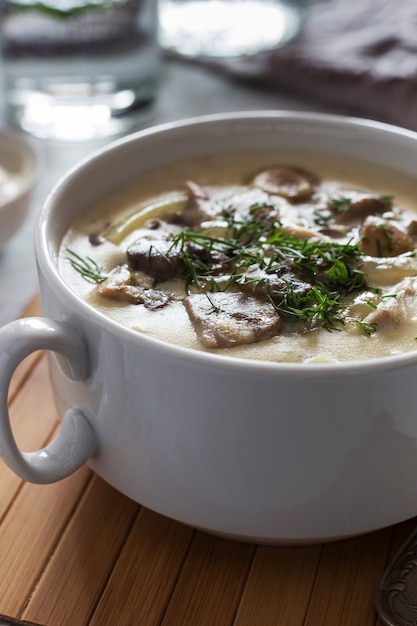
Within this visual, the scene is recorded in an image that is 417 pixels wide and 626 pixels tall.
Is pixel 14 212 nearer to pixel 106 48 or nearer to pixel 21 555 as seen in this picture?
→ pixel 106 48

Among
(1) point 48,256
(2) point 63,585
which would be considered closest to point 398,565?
(2) point 63,585

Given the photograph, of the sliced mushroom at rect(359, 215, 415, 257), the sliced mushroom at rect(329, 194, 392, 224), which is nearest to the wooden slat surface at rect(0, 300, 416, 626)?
the sliced mushroom at rect(359, 215, 415, 257)

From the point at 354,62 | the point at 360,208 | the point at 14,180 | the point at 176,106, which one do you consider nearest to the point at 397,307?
the point at 360,208

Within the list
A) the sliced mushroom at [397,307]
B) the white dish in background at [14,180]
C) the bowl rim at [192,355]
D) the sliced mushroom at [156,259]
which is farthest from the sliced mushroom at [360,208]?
the white dish in background at [14,180]

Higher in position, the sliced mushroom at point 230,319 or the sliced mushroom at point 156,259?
the sliced mushroom at point 230,319

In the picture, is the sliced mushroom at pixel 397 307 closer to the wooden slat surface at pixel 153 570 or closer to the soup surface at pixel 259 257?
the soup surface at pixel 259 257

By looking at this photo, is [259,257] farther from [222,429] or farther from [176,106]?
[176,106]

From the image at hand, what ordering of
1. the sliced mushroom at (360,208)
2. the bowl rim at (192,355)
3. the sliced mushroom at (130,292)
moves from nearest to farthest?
the bowl rim at (192,355)
the sliced mushroom at (130,292)
the sliced mushroom at (360,208)
